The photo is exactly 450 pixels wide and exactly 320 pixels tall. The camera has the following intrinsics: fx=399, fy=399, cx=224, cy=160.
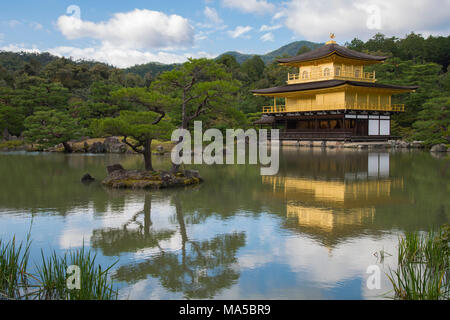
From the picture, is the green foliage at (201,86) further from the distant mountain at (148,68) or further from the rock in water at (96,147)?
the distant mountain at (148,68)

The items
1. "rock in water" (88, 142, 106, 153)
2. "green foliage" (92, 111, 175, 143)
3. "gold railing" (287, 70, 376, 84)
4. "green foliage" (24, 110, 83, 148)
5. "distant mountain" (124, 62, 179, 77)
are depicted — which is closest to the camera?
"green foliage" (92, 111, 175, 143)

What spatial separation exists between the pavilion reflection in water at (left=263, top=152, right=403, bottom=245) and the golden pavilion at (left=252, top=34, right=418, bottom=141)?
2004cm

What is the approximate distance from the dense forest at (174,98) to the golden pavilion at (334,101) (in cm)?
314

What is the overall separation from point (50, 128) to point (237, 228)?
25.8m

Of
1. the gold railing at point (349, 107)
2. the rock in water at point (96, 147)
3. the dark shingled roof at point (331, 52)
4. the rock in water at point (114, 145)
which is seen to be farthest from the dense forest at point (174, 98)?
the dark shingled roof at point (331, 52)

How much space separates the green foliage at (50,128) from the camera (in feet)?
98.9

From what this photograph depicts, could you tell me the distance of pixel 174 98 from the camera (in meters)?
15.8

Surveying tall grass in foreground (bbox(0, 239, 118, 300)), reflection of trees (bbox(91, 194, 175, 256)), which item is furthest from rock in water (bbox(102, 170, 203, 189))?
tall grass in foreground (bbox(0, 239, 118, 300))

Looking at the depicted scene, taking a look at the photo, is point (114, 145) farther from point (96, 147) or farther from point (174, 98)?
point (174, 98)

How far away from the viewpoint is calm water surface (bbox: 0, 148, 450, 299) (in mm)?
5867

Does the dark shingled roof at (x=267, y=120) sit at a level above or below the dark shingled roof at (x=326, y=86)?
below

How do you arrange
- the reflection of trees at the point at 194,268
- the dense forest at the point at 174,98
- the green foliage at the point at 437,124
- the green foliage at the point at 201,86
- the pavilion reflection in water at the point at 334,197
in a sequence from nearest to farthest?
the reflection of trees at the point at 194,268 < the pavilion reflection in water at the point at 334,197 < the green foliage at the point at 201,86 < the dense forest at the point at 174,98 < the green foliage at the point at 437,124

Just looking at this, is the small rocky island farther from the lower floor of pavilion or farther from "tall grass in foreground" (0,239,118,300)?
the lower floor of pavilion

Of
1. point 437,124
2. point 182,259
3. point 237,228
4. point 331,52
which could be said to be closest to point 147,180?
point 237,228
